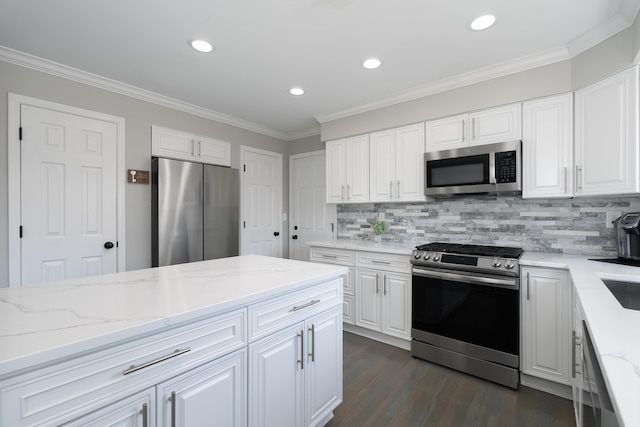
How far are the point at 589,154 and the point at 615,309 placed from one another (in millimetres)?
1522

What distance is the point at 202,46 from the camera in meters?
2.16

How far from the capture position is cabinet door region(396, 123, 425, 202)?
296cm

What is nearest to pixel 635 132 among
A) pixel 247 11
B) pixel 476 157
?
pixel 476 157

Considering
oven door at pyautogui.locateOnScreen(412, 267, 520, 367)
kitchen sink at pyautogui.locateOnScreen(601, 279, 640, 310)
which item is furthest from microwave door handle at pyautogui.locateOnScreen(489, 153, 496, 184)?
kitchen sink at pyautogui.locateOnScreen(601, 279, 640, 310)

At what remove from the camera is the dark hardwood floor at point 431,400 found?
1820 mm

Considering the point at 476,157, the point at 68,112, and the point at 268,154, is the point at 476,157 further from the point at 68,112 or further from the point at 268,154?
the point at 68,112

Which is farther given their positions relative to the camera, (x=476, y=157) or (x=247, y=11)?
(x=476, y=157)

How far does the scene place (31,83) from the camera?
236 cm

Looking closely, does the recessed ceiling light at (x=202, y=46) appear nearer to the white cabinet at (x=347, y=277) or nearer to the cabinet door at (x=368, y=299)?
the white cabinet at (x=347, y=277)

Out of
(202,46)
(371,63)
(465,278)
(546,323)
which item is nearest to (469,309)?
(465,278)

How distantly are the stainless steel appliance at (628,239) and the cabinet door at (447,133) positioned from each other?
1.23 m

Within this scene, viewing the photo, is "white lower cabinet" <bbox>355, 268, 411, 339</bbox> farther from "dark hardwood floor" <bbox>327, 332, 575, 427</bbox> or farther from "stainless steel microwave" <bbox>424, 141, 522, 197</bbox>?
"stainless steel microwave" <bbox>424, 141, 522, 197</bbox>

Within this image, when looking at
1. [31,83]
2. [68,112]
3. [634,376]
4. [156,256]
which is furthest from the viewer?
[156,256]

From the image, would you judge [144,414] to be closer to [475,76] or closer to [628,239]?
[628,239]
